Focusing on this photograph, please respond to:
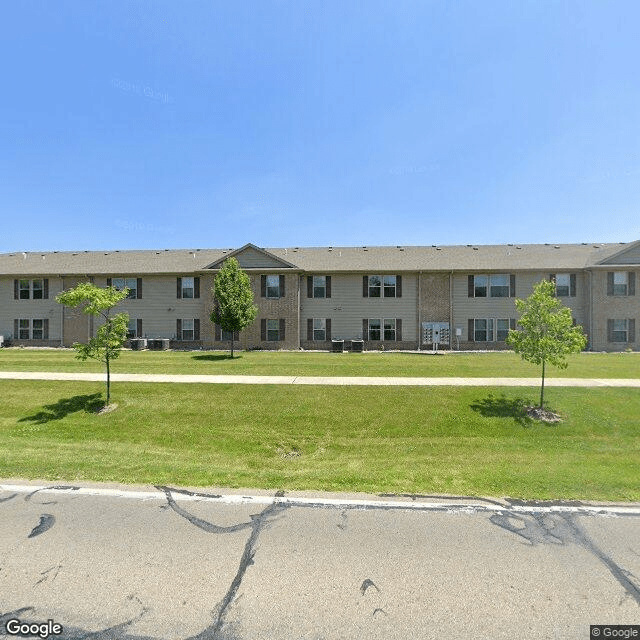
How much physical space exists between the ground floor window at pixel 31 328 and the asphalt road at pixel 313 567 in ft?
93.4

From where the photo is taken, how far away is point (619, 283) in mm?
24188

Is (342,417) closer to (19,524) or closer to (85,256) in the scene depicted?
(19,524)

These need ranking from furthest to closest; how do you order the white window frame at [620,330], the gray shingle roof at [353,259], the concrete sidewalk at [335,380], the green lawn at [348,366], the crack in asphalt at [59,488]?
1. the gray shingle roof at [353,259]
2. the white window frame at [620,330]
3. the green lawn at [348,366]
4. the concrete sidewalk at [335,380]
5. the crack in asphalt at [59,488]

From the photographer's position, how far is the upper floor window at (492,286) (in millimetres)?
24906

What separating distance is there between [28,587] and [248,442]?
512 centimetres

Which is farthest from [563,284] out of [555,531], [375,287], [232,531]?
[232,531]

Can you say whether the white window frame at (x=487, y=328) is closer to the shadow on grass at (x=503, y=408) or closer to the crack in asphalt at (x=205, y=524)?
the shadow on grass at (x=503, y=408)

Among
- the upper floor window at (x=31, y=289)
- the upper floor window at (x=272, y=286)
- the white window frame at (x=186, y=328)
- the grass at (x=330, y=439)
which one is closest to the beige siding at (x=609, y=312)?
the grass at (x=330, y=439)

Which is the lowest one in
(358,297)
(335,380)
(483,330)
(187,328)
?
(335,380)

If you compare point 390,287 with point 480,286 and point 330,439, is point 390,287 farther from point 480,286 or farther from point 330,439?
point 330,439

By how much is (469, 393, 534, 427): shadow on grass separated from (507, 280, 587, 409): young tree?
69cm

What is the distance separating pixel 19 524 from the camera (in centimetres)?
446

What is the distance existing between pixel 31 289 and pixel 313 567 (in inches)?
1349

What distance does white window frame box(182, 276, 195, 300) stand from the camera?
26.4 metres
